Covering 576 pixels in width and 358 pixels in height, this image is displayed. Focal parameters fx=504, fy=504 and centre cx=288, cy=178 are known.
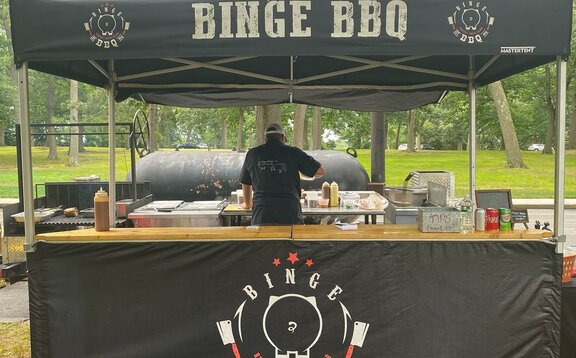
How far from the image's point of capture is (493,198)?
20.2 ft

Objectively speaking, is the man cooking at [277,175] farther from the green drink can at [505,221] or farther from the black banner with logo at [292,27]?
the green drink can at [505,221]

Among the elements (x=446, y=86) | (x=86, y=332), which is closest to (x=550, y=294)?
(x=446, y=86)

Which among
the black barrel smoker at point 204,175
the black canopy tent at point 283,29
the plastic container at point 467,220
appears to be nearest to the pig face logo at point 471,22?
the black canopy tent at point 283,29

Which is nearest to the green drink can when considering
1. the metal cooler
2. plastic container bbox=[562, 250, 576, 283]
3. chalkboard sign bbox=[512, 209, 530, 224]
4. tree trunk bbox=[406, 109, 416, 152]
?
plastic container bbox=[562, 250, 576, 283]

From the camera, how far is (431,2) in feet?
10.6

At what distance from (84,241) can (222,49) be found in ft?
5.52

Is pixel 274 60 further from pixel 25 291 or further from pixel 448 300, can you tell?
pixel 25 291

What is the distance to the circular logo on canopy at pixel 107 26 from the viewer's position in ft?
10.7

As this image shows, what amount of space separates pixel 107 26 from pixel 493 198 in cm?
483

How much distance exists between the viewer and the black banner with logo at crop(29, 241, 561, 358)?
11.7 ft

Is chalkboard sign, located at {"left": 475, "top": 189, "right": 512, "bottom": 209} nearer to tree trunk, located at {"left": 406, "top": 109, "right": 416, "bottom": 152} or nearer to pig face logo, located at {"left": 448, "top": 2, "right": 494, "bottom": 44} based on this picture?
pig face logo, located at {"left": 448, "top": 2, "right": 494, "bottom": 44}

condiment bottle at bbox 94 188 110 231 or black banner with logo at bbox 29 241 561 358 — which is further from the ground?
condiment bottle at bbox 94 188 110 231

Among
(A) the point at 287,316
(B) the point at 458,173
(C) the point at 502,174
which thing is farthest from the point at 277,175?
(B) the point at 458,173

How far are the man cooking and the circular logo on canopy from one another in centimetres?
177
